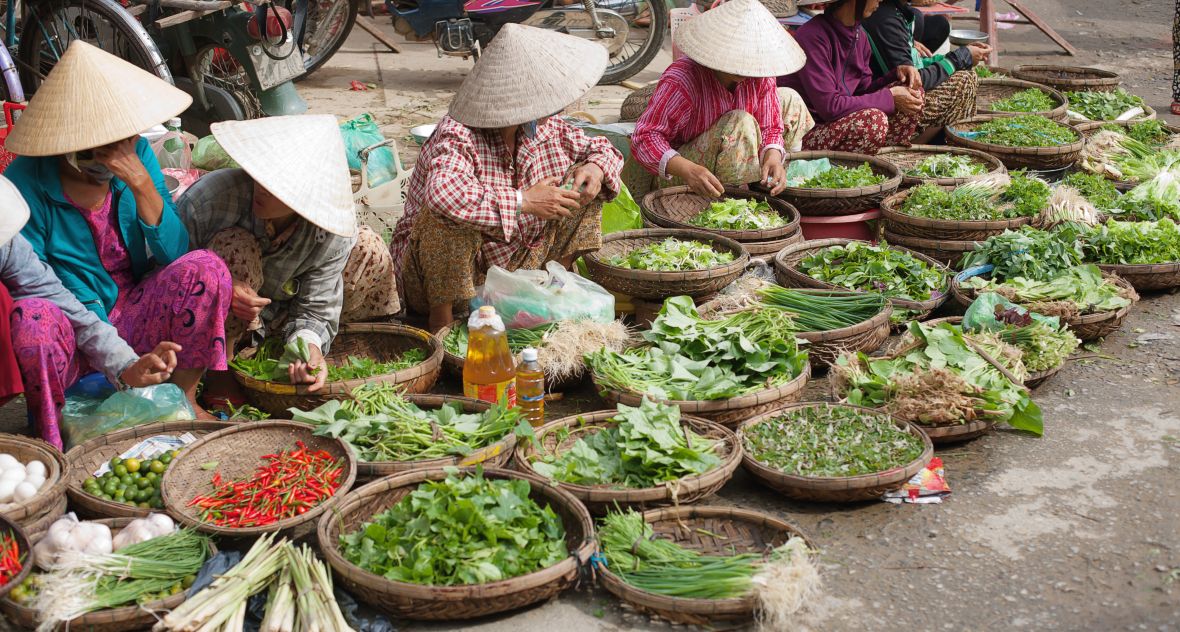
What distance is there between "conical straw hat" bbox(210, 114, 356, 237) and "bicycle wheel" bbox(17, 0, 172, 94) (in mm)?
2417

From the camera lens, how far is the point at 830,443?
10.2 feet

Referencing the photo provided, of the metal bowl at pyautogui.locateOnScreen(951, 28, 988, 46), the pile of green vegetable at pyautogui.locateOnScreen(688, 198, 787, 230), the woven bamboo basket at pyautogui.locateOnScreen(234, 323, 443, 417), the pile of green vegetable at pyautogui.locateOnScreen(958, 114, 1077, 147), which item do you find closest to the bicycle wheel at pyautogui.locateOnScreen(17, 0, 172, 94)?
the woven bamboo basket at pyautogui.locateOnScreen(234, 323, 443, 417)

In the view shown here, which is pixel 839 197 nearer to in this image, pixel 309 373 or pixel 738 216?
pixel 738 216

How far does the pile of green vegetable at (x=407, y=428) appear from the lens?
118 inches

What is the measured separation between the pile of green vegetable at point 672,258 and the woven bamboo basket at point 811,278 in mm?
229

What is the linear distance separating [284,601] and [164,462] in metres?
0.74

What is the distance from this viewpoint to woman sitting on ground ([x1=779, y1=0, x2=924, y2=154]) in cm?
527

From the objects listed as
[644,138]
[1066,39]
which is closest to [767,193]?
[644,138]

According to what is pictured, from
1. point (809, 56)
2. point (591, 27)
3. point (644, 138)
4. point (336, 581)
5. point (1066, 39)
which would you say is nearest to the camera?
point (336, 581)

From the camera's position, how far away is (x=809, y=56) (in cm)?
524

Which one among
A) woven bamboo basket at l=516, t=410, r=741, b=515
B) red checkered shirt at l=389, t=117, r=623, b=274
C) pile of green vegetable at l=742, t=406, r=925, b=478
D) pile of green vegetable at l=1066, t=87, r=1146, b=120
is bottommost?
pile of green vegetable at l=1066, t=87, r=1146, b=120

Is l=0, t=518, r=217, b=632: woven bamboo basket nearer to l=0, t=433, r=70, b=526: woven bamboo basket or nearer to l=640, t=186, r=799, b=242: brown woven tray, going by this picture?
l=0, t=433, r=70, b=526: woven bamboo basket

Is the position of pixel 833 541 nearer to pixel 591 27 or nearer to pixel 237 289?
pixel 237 289

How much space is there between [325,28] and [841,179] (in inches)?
176
